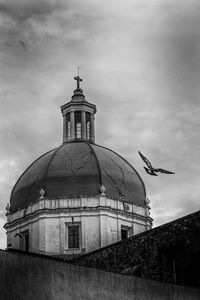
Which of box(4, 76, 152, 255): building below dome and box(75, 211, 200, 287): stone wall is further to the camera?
box(4, 76, 152, 255): building below dome

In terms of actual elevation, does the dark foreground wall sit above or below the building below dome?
below

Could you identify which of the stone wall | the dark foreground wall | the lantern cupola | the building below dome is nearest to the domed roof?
the building below dome

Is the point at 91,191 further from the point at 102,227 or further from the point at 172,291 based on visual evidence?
the point at 172,291

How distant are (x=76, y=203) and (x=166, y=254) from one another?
1538 cm

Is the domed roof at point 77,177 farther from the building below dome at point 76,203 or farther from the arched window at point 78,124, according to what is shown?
the arched window at point 78,124

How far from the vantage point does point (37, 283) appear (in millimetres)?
19688

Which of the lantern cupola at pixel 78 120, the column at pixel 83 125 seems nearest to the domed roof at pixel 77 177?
the column at pixel 83 125

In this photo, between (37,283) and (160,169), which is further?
(160,169)

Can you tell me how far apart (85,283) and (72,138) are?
1242 inches

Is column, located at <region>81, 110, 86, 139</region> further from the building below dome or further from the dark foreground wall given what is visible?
the dark foreground wall

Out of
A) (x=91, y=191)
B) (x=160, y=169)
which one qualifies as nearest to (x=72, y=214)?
(x=91, y=191)

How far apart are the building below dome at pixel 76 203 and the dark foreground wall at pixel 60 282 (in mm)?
23025

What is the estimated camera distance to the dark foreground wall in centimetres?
1920

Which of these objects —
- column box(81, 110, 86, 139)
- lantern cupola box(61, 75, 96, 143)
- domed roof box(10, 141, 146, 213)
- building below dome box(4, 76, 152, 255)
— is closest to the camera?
building below dome box(4, 76, 152, 255)
